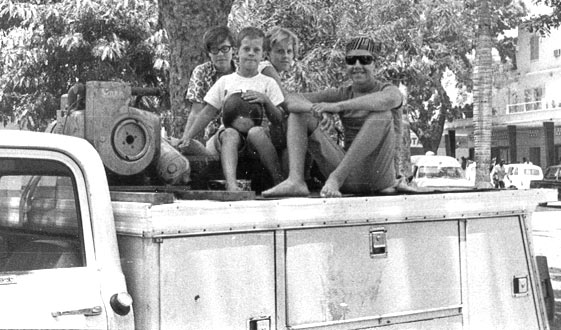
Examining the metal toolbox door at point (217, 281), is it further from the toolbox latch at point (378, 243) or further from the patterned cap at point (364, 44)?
the patterned cap at point (364, 44)

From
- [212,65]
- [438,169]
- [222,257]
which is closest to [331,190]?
[222,257]

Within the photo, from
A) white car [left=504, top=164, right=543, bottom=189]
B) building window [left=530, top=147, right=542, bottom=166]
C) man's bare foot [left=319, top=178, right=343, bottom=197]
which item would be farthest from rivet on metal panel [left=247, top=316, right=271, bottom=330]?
building window [left=530, top=147, right=542, bottom=166]

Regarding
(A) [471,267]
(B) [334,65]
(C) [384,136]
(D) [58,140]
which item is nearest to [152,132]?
(D) [58,140]

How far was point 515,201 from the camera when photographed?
13.1 feet

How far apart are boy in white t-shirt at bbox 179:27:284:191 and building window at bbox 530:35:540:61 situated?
33.2m

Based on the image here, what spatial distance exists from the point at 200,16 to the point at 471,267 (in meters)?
4.97

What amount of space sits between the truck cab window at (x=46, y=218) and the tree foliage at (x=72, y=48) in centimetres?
991

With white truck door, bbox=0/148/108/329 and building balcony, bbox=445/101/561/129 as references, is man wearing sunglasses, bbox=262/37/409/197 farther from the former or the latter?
building balcony, bbox=445/101/561/129

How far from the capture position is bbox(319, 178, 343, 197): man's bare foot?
12.8 feet

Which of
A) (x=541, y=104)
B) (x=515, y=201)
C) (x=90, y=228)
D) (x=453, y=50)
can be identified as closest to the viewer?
(x=90, y=228)

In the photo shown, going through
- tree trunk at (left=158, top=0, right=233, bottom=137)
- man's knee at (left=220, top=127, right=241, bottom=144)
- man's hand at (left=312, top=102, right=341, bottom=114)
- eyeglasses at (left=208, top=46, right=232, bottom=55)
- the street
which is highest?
tree trunk at (left=158, top=0, right=233, bottom=137)

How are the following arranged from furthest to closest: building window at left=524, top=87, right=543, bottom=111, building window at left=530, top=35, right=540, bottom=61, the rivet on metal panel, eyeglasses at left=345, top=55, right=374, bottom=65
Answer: building window at left=524, top=87, right=543, bottom=111 → building window at left=530, top=35, right=540, bottom=61 → eyeglasses at left=345, top=55, right=374, bottom=65 → the rivet on metal panel

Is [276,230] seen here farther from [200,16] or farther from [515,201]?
[200,16]

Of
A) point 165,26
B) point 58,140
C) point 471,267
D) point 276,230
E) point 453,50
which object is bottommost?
point 471,267
